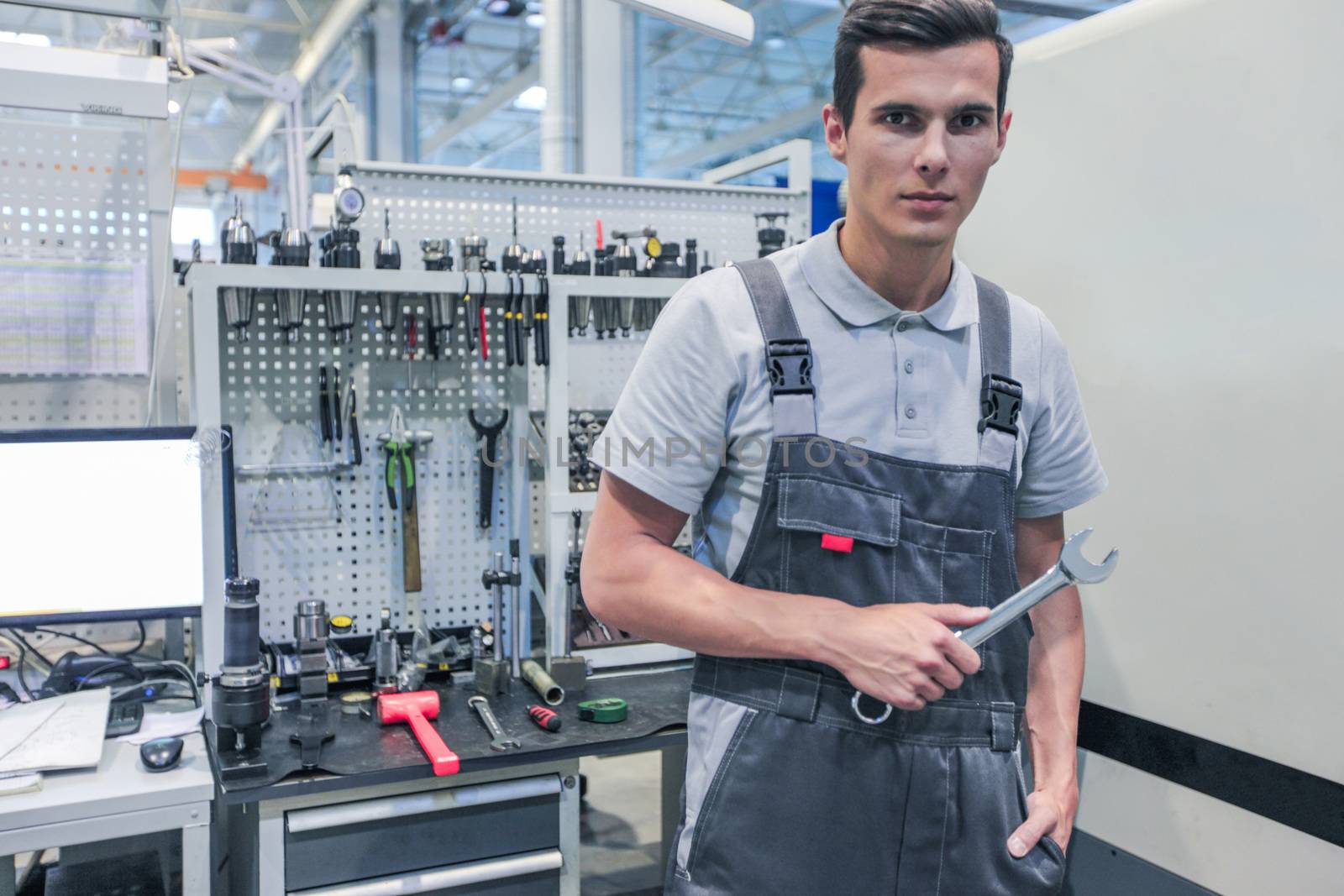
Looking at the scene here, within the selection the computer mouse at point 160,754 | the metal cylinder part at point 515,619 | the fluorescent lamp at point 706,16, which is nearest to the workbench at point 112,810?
the computer mouse at point 160,754

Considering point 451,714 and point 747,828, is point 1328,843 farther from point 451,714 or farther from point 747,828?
point 451,714

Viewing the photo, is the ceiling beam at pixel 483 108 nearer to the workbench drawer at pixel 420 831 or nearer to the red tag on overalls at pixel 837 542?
the workbench drawer at pixel 420 831

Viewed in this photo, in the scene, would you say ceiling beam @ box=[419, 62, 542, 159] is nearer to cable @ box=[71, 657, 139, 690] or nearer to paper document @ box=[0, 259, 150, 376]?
paper document @ box=[0, 259, 150, 376]

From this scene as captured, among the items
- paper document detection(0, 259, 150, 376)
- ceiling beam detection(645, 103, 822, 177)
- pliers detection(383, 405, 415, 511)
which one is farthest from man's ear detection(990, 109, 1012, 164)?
ceiling beam detection(645, 103, 822, 177)

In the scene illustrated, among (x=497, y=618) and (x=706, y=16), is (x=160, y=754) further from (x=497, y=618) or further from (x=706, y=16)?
(x=706, y=16)

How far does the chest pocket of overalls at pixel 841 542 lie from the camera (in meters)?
0.98

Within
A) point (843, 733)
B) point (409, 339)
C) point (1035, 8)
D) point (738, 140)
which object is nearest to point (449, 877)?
point (843, 733)

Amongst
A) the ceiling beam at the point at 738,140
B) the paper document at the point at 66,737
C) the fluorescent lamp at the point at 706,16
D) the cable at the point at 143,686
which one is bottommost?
the cable at the point at 143,686

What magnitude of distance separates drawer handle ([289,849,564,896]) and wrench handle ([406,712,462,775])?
0.60ft

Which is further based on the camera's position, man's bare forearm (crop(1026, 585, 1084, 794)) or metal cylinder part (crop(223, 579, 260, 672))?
metal cylinder part (crop(223, 579, 260, 672))

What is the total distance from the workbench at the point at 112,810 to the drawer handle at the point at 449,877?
17 cm

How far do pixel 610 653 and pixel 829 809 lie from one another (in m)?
1.17

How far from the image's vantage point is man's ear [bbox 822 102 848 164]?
104cm

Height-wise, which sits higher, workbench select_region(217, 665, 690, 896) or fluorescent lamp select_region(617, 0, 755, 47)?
fluorescent lamp select_region(617, 0, 755, 47)
